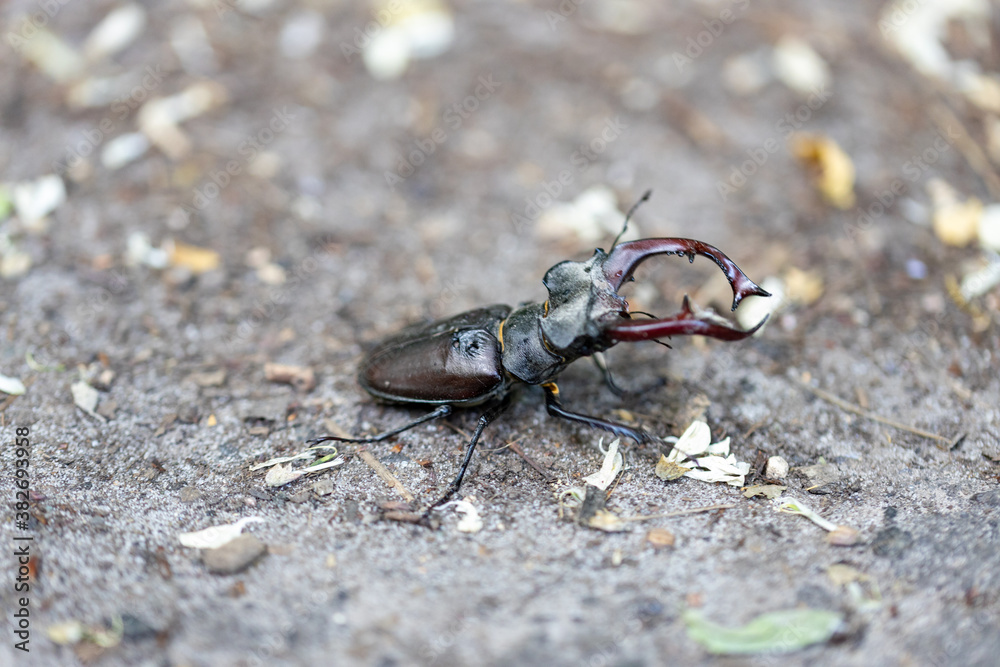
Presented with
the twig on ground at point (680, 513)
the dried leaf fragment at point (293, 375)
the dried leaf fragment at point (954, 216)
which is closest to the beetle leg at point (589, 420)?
the twig on ground at point (680, 513)

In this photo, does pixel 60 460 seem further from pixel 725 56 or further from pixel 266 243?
pixel 725 56

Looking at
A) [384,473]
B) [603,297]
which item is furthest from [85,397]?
[603,297]

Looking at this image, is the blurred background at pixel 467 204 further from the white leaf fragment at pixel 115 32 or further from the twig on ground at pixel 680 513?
the twig on ground at pixel 680 513

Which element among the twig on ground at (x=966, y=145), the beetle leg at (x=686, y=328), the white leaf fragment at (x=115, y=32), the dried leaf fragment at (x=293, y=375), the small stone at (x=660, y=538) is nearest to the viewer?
the beetle leg at (x=686, y=328)

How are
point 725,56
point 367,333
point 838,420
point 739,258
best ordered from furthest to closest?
point 725,56, point 739,258, point 367,333, point 838,420

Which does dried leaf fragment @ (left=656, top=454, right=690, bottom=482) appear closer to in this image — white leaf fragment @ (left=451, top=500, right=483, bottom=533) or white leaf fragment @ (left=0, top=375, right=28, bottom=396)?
white leaf fragment @ (left=451, top=500, right=483, bottom=533)

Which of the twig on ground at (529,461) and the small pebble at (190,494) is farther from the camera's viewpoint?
the twig on ground at (529,461)

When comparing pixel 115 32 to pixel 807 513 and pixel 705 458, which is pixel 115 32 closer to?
pixel 705 458

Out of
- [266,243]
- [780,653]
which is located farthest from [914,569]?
[266,243]
